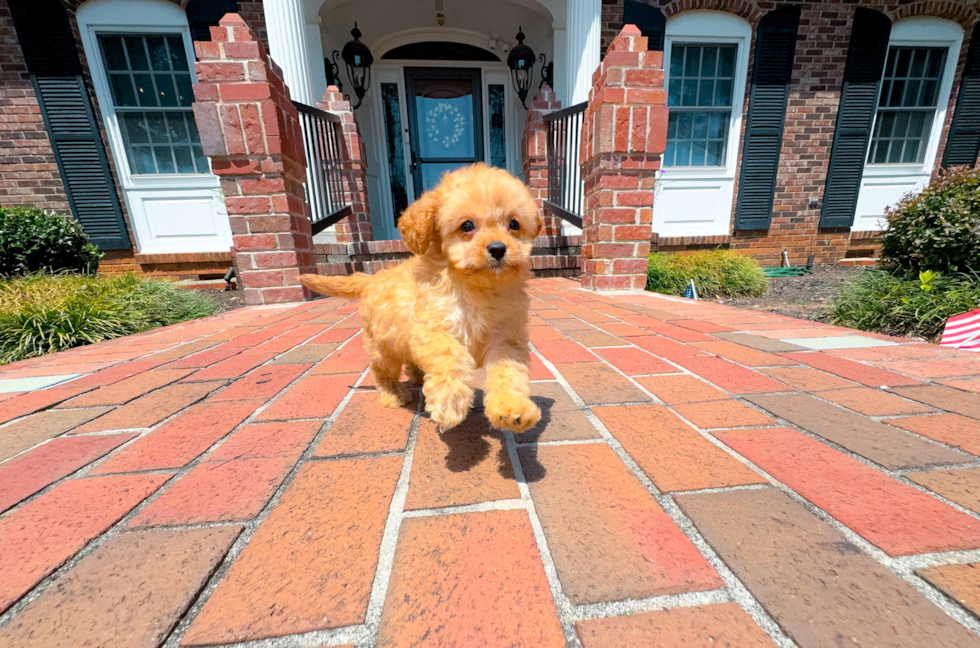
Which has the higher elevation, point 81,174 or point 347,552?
point 81,174

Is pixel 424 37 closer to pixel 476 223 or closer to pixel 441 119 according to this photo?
pixel 441 119

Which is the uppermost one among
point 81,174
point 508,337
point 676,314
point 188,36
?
point 188,36

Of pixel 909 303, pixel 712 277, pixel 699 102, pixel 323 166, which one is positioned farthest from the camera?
pixel 699 102

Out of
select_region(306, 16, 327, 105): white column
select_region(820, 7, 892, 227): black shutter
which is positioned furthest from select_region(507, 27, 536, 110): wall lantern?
select_region(820, 7, 892, 227): black shutter

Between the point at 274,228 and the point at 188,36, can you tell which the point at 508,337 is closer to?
the point at 274,228

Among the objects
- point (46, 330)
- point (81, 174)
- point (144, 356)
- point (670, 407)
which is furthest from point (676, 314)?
point (81, 174)

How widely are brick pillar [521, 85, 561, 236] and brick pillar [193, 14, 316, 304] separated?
13.1ft

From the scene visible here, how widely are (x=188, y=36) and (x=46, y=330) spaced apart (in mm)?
6766

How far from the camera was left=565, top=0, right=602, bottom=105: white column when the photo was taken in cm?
584

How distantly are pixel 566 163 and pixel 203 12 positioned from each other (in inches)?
290

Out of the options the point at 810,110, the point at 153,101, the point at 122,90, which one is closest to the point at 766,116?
the point at 810,110

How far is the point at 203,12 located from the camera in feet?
22.6

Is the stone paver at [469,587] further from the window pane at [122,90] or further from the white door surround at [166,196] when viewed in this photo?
the window pane at [122,90]

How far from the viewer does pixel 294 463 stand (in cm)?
126
